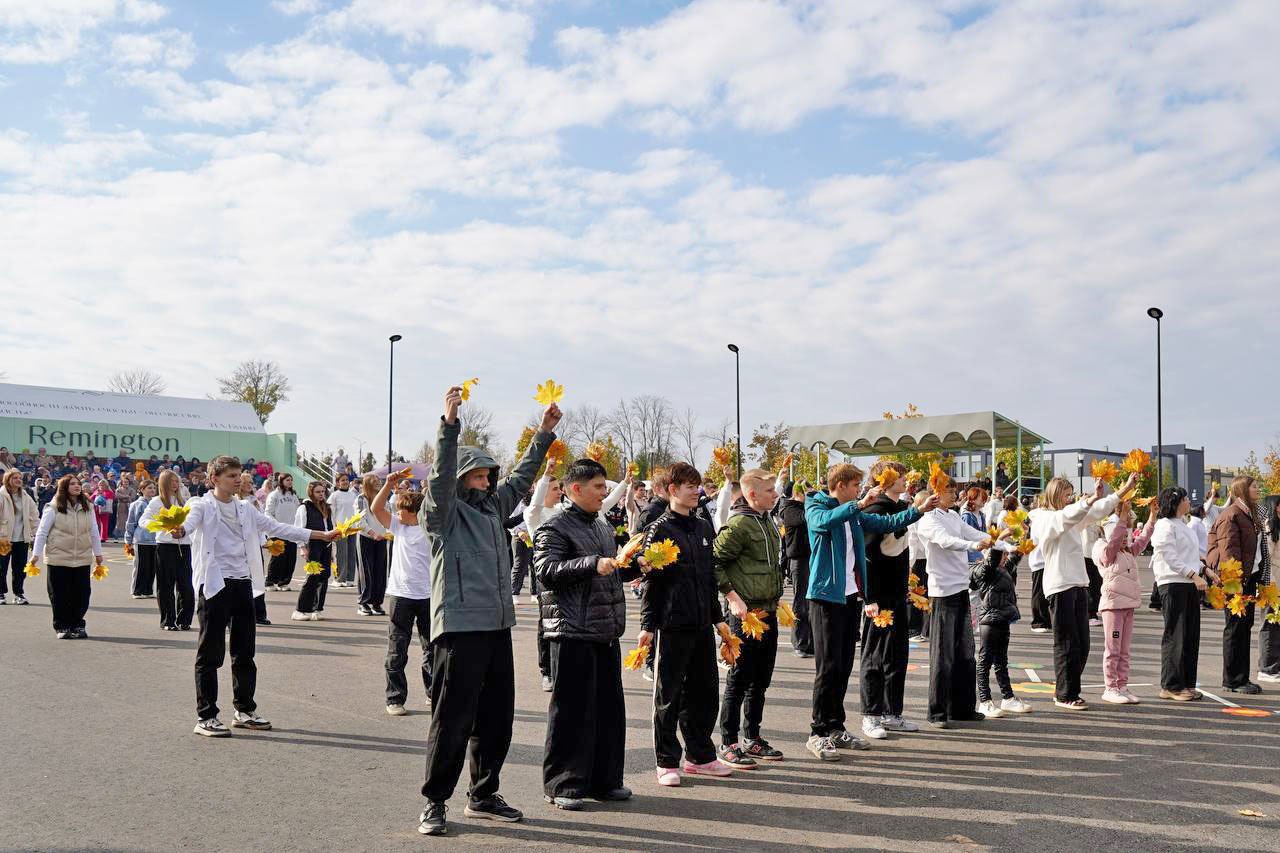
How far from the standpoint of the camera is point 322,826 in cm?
546

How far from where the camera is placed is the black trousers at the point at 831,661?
7230mm

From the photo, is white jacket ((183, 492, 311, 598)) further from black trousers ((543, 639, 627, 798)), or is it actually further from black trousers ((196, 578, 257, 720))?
black trousers ((543, 639, 627, 798))

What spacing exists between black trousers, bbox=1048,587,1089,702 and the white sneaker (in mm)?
697

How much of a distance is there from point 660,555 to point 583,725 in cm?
108

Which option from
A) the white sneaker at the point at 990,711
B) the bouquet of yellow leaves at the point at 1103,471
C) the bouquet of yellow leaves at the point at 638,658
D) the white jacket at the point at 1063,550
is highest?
the bouquet of yellow leaves at the point at 1103,471

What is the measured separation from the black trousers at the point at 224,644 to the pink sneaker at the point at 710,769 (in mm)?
3482

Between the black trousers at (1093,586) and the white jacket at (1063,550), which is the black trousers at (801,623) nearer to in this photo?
the white jacket at (1063,550)

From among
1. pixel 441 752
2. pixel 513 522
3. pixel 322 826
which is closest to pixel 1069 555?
pixel 513 522

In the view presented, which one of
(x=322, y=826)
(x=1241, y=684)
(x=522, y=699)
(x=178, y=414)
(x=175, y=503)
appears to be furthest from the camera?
(x=178, y=414)

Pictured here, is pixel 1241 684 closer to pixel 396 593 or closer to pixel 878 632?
pixel 878 632

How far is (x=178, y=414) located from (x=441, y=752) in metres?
43.7

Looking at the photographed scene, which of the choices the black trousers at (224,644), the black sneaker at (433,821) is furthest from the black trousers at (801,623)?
the black sneaker at (433,821)

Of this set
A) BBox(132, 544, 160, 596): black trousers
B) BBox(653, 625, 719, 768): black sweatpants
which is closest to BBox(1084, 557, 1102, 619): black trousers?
BBox(653, 625, 719, 768): black sweatpants

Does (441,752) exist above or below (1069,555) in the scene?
below
